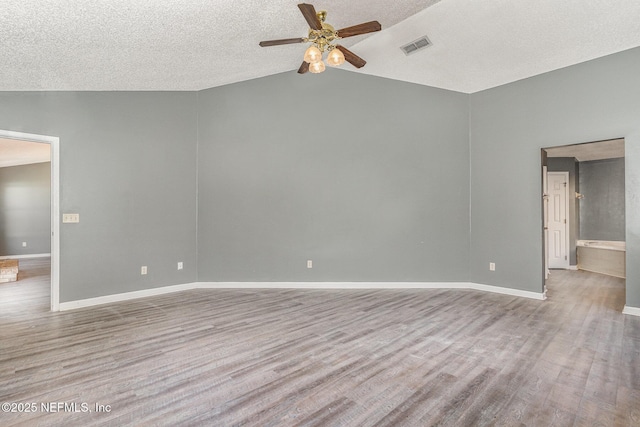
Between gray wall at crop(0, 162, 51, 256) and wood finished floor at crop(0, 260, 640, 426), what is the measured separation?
6.53 metres

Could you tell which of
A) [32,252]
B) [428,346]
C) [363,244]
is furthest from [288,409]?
[32,252]

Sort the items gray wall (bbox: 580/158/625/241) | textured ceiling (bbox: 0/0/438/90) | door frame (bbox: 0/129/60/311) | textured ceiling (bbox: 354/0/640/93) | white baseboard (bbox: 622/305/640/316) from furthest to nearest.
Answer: gray wall (bbox: 580/158/625/241) → door frame (bbox: 0/129/60/311) → white baseboard (bbox: 622/305/640/316) → textured ceiling (bbox: 354/0/640/93) → textured ceiling (bbox: 0/0/438/90)

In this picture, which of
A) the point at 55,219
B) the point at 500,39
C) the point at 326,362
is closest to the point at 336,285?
the point at 326,362

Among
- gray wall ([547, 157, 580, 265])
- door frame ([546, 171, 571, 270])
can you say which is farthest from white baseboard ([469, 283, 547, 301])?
gray wall ([547, 157, 580, 265])

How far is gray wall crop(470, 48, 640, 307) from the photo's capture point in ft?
12.1

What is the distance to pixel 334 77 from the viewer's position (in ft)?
16.6

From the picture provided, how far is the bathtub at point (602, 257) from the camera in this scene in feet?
19.0

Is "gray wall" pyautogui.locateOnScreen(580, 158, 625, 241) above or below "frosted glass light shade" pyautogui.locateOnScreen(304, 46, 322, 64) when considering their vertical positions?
below

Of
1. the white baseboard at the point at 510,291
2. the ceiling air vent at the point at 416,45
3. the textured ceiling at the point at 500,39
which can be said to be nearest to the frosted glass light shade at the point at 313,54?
the textured ceiling at the point at 500,39

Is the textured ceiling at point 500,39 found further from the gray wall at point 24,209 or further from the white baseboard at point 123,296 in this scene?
the gray wall at point 24,209

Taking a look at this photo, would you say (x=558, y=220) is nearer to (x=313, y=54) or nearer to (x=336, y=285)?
(x=336, y=285)

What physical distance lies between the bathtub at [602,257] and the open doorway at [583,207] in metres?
0.02

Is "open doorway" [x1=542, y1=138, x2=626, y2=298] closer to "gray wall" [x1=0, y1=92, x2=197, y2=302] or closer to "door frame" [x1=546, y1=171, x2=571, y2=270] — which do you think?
"door frame" [x1=546, y1=171, x2=571, y2=270]

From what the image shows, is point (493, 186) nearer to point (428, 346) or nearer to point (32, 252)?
point (428, 346)
